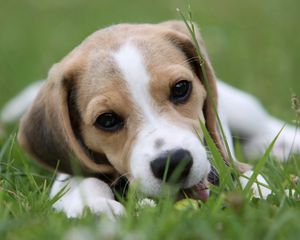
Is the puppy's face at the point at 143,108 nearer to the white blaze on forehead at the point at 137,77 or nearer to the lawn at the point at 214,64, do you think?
the white blaze on forehead at the point at 137,77

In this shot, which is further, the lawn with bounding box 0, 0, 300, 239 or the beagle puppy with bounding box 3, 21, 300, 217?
the beagle puppy with bounding box 3, 21, 300, 217

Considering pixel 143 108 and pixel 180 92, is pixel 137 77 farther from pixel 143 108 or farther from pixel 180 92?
pixel 180 92

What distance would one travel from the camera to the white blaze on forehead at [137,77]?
5.78 m

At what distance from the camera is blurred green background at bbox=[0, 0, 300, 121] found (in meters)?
11.9

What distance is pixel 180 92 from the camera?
602cm

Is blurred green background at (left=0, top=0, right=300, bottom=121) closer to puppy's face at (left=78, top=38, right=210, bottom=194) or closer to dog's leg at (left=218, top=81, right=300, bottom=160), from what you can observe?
dog's leg at (left=218, top=81, right=300, bottom=160)

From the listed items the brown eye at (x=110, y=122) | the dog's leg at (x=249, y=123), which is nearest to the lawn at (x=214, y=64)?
the brown eye at (x=110, y=122)

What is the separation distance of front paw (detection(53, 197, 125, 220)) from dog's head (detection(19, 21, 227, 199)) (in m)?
0.29

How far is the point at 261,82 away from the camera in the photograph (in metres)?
11.8

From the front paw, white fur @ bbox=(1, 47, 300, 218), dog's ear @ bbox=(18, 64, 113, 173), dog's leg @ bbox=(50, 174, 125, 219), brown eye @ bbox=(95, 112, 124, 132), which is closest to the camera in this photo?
the front paw

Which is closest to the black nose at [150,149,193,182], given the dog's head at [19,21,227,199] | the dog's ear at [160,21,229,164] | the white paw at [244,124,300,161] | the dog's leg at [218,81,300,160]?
the dog's head at [19,21,227,199]

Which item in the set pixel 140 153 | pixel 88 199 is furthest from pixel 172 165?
pixel 88 199

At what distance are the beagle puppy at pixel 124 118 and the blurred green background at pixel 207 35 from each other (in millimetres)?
2963

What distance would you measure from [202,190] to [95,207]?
827 mm
